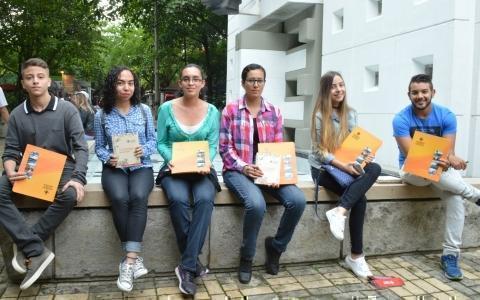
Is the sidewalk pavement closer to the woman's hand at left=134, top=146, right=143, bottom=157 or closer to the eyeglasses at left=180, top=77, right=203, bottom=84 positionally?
the woman's hand at left=134, top=146, right=143, bottom=157

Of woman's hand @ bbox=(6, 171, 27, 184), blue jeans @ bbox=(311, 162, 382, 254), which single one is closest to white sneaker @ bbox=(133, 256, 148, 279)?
woman's hand @ bbox=(6, 171, 27, 184)

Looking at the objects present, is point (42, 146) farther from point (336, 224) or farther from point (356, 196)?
point (356, 196)

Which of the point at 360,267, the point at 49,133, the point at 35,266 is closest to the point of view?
the point at 35,266

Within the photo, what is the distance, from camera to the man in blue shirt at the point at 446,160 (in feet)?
13.9

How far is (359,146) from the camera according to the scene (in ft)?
13.7

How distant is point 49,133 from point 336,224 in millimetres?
2383

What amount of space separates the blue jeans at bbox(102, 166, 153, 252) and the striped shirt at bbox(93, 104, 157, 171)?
258 mm

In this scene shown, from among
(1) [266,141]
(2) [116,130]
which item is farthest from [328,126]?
(2) [116,130]

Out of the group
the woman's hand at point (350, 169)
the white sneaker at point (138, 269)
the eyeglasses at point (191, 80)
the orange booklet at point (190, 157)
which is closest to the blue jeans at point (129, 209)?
the white sneaker at point (138, 269)

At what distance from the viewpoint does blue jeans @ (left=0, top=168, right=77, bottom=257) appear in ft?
11.5

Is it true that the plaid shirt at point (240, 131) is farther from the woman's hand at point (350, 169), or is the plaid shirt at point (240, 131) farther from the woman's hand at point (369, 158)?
the woman's hand at point (369, 158)

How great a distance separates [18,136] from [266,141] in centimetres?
199

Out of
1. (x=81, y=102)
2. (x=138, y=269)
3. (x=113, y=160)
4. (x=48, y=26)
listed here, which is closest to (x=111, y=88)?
(x=113, y=160)

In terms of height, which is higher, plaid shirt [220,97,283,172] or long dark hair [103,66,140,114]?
long dark hair [103,66,140,114]
